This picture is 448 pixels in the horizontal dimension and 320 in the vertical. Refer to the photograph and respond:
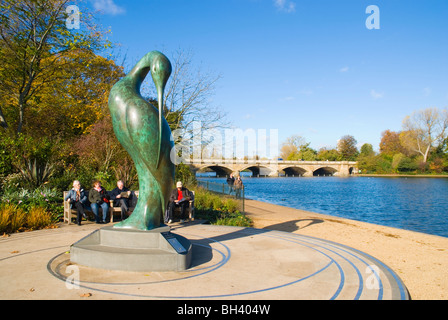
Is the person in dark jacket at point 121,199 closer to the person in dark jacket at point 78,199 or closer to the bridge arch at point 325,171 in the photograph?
the person in dark jacket at point 78,199

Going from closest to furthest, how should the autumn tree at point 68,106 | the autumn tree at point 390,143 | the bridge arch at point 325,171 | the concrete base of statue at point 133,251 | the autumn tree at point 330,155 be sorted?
the concrete base of statue at point 133,251
the autumn tree at point 68,106
the autumn tree at point 390,143
the bridge arch at point 325,171
the autumn tree at point 330,155

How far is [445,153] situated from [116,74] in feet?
218

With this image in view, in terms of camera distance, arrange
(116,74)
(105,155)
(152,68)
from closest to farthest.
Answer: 1. (152,68)
2. (105,155)
3. (116,74)

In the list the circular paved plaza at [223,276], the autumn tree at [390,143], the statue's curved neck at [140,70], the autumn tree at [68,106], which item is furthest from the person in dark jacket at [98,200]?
the autumn tree at [390,143]

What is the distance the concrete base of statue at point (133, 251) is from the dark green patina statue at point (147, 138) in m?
0.22

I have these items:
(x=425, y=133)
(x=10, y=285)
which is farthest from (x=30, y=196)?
(x=425, y=133)

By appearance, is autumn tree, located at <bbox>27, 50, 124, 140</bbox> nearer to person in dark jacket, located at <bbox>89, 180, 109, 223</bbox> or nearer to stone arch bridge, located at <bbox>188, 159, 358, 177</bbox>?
person in dark jacket, located at <bbox>89, 180, 109, 223</bbox>

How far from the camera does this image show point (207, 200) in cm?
1244

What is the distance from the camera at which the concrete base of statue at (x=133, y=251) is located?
475 centimetres

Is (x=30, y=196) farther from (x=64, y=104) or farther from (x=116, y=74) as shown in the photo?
(x=116, y=74)

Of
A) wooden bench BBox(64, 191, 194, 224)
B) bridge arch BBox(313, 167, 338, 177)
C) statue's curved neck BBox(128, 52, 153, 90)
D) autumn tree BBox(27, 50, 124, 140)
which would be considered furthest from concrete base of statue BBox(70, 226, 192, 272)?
bridge arch BBox(313, 167, 338, 177)

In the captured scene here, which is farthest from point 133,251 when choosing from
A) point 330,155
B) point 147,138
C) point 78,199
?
point 330,155

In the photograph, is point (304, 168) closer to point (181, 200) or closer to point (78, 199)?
point (181, 200)

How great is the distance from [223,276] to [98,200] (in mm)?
5483
